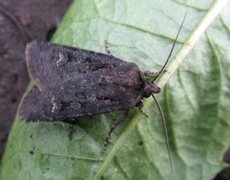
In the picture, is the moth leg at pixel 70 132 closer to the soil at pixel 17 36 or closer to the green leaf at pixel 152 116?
the green leaf at pixel 152 116

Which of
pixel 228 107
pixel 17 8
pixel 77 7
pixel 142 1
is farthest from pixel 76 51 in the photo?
pixel 17 8

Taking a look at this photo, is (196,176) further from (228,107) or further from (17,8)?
(17,8)

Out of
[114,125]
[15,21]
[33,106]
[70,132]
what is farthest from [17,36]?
[114,125]

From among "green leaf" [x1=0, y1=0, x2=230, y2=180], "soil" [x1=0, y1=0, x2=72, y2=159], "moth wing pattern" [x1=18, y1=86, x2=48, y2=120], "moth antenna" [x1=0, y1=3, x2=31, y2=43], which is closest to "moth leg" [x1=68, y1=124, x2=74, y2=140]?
"green leaf" [x1=0, y1=0, x2=230, y2=180]

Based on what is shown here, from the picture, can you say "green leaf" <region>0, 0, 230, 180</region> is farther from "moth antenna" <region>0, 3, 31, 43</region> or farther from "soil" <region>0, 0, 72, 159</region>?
"moth antenna" <region>0, 3, 31, 43</region>

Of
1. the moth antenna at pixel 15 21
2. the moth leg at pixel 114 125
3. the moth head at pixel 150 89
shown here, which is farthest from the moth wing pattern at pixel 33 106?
the moth antenna at pixel 15 21

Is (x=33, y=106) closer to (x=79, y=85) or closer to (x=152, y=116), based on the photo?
(x=79, y=85)
